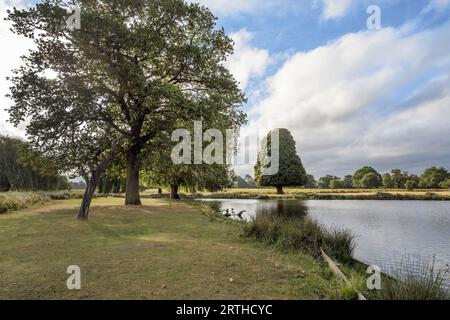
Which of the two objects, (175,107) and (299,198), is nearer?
(175,107)

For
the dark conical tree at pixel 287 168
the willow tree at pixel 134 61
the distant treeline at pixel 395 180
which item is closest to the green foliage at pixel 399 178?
the distant treeline at pixel 395 180

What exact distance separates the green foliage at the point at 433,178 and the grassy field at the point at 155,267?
9902cm

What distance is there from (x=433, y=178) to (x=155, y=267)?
107 metres

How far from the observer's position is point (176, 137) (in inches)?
800

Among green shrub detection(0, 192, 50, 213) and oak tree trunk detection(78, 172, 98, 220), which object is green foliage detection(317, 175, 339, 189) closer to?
green shrub detection(0, 192, 50, 213)

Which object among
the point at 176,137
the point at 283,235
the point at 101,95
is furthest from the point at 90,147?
the point at 283,235

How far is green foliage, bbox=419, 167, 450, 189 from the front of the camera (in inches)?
3529

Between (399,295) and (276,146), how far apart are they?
2042 inches

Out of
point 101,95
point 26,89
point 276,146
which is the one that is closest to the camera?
point 26,89

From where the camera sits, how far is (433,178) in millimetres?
91500

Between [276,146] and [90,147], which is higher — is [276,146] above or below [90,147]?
above

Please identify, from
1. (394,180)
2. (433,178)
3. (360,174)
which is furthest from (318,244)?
(360,174)
